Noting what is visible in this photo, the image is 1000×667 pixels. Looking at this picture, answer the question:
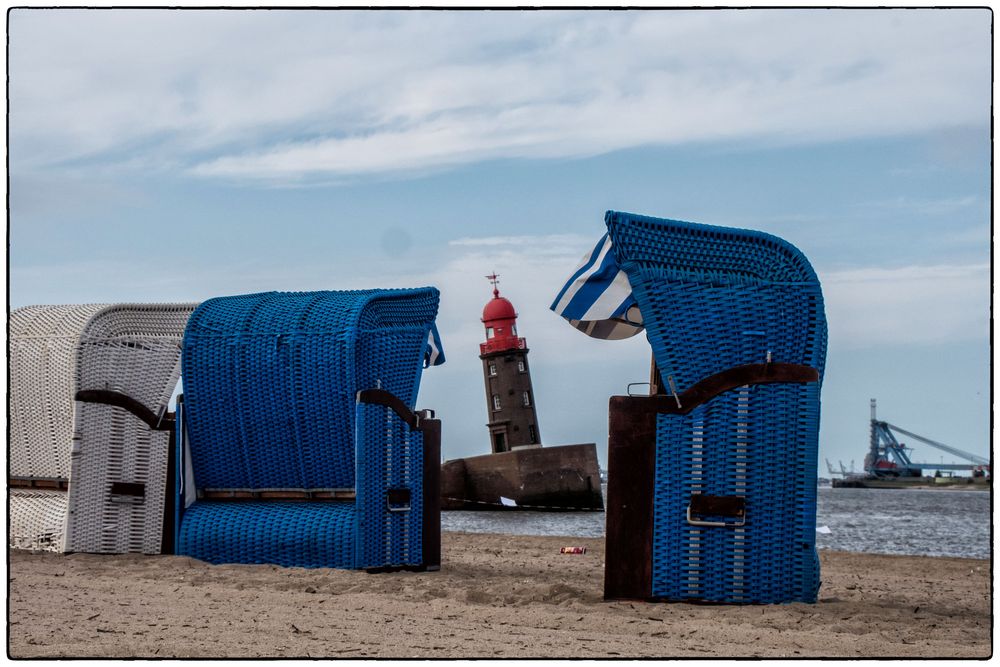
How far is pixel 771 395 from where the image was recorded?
28.0 feet

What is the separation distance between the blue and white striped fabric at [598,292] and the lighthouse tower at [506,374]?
1410 inches

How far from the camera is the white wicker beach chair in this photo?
12.0 metres

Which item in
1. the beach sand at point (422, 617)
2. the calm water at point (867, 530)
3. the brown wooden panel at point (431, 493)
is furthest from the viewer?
the calm water at point (867, 530)

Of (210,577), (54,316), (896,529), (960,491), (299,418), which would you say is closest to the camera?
(210,577)

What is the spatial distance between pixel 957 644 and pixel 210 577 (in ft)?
18.2

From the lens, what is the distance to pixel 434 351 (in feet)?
41.9

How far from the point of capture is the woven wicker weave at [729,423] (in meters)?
8.54

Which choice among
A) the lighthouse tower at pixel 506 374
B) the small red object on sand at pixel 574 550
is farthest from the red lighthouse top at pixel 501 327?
the small red object on sand at pixel 574 550

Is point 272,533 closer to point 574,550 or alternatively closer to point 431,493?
point 431,493

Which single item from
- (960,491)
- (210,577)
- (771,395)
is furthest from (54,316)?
(960,491)

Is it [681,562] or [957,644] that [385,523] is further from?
[957,644]

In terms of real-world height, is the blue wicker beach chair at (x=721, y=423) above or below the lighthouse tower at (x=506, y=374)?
below

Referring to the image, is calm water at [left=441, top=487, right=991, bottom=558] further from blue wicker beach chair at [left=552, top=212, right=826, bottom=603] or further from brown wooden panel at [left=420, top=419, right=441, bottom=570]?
blue wicker beach chair at [left=552, top=212, right=826, bottom=603]

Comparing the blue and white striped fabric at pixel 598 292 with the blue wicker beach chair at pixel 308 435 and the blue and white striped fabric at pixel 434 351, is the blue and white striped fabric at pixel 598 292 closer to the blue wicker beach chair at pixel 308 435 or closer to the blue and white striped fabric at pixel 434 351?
the blue wicker beach chair at pixel 308 435
